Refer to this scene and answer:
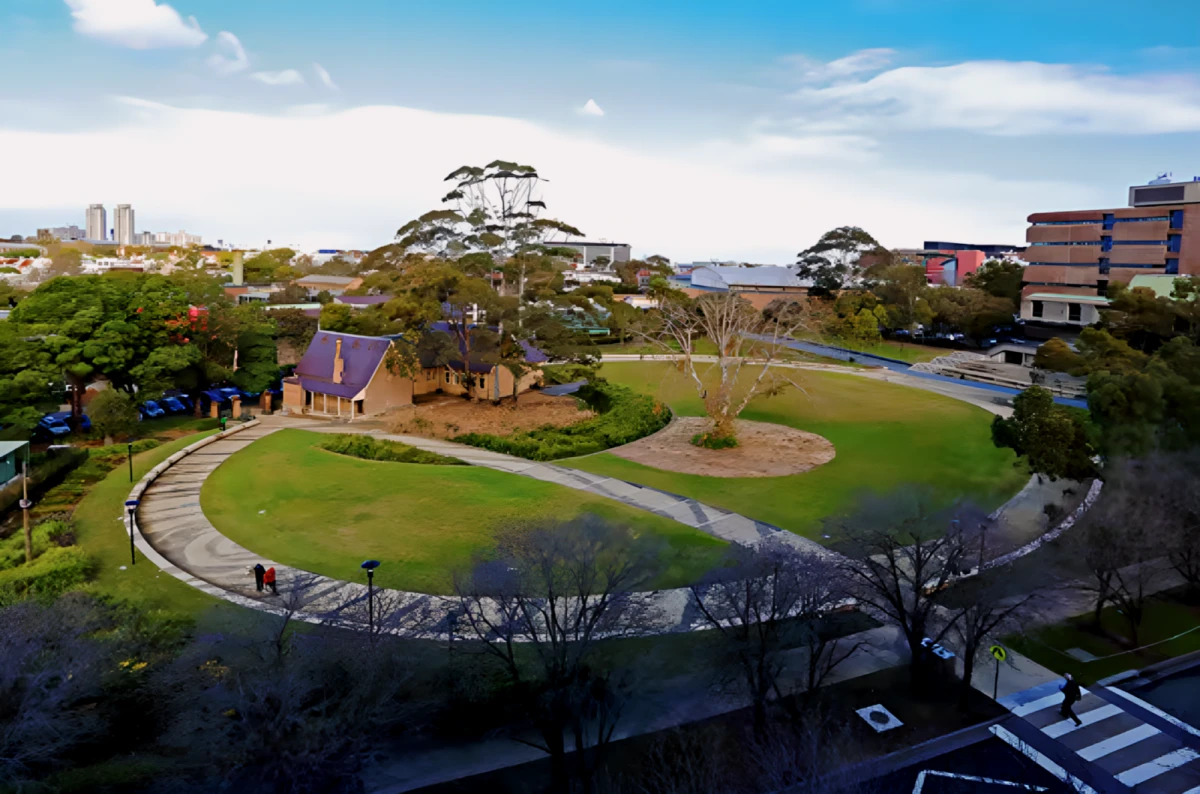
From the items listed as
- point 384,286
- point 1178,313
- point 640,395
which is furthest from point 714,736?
point 1178,313

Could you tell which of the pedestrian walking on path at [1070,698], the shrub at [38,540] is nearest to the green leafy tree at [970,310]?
the pedestrian walking on path at [1070,698]

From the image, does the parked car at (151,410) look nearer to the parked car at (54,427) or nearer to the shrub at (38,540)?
the parked car at (54,427)

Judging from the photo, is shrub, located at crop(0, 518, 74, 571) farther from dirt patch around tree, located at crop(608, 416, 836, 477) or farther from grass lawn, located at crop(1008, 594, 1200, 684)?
grass lawn, located at crop(1008, 594, 1200, 684)

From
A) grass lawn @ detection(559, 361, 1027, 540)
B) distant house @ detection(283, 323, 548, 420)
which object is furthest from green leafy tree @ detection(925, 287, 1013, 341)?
distant house @ detection(283, 323, 548, 420)

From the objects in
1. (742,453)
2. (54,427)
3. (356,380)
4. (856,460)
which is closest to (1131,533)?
(856,460)

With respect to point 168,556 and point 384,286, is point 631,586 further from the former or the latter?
point 384,286
